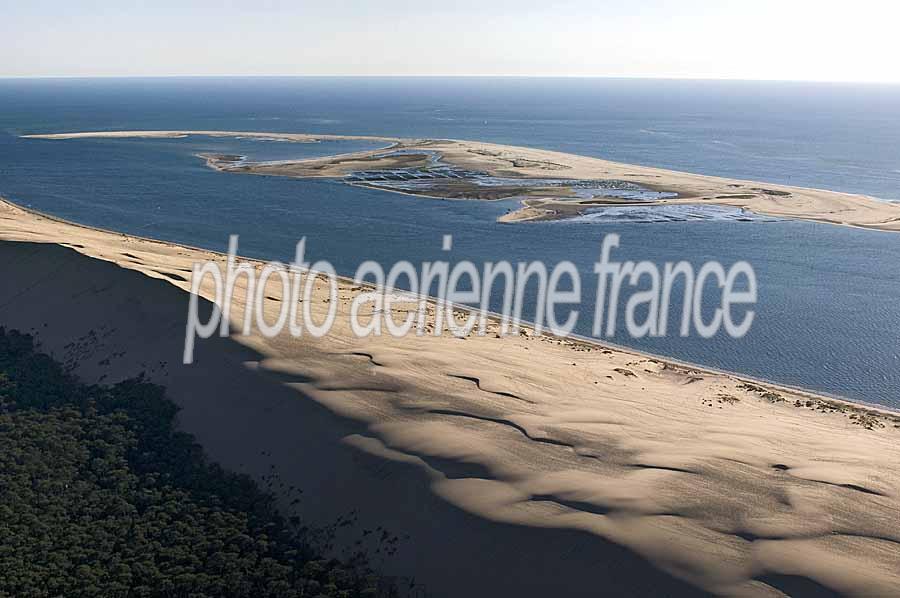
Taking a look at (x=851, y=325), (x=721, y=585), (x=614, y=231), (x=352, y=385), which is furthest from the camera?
(x=614, y=231)

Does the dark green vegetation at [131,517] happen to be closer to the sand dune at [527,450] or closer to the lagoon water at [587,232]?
the sand dune at [527,450]

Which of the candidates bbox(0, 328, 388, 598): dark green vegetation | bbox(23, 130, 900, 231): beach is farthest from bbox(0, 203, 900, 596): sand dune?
bbox(23, 130, 900, 231): beach

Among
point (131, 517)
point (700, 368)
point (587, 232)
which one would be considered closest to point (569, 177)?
point (587, 232)

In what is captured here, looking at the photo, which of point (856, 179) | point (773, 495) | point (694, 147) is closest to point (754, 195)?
point (856, 179)

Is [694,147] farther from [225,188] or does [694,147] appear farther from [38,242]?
[38,242]

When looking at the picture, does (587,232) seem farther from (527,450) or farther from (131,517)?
(131,517)

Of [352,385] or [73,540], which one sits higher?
[352,385]
